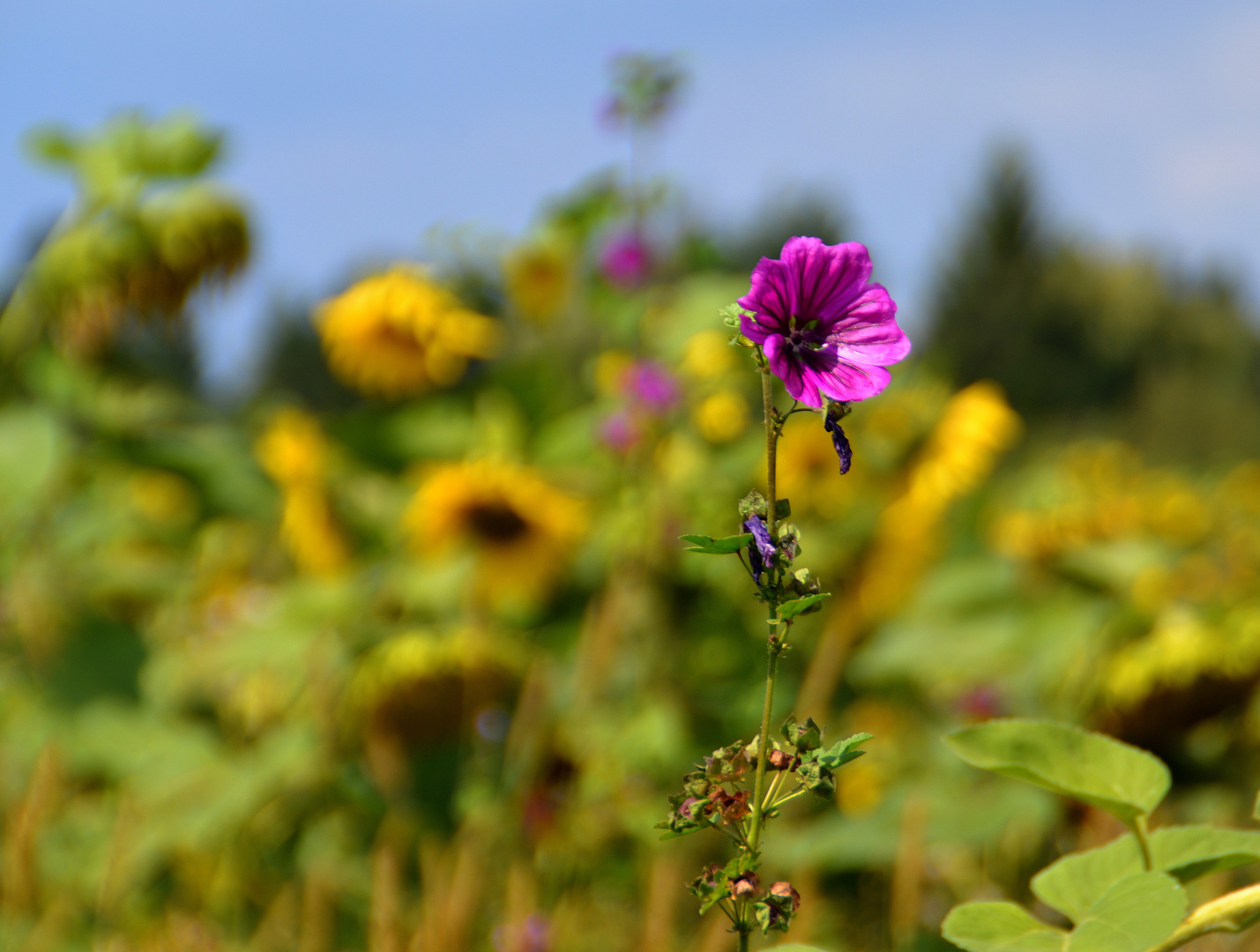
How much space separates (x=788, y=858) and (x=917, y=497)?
55 centimetres

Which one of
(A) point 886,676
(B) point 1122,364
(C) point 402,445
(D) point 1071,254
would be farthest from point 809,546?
(D) point 1071,254

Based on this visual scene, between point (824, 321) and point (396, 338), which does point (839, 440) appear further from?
point (396, 338)

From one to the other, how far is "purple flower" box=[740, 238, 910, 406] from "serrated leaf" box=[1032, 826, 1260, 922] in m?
0.18

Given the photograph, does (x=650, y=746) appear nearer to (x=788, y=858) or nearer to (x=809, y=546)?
(x=788, y=858)

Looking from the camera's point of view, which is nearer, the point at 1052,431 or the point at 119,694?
the point at 119,694

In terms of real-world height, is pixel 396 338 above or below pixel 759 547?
above

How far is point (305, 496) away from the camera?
6.26ft

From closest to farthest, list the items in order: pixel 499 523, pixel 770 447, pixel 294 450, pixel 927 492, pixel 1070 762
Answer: pixel 770 447 < pixel 1070 762 < pixel 927 492 < pixel 499 523 < pixel 294 450

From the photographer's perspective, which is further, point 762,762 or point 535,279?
point 535,279

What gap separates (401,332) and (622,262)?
48cm

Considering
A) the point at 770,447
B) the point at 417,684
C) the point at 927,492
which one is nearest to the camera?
the point at 770,447

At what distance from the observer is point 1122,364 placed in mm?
23219

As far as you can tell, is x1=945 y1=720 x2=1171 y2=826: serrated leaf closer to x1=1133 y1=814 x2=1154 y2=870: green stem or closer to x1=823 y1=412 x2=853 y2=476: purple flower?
x1=1133 y1=814 x2=1154 y2=870: green stem

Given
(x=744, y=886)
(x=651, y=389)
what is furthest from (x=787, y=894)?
(x=651, y=389)
